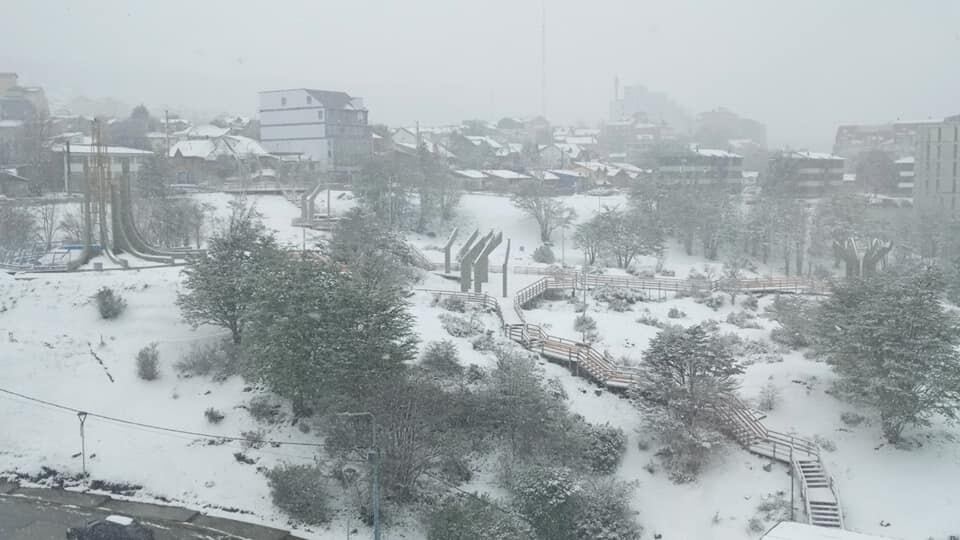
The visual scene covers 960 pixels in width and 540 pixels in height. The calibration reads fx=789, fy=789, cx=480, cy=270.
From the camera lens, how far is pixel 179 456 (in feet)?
57.2

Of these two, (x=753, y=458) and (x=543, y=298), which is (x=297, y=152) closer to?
(x=543, y=298)

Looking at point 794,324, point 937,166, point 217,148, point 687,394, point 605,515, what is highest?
point 217,148

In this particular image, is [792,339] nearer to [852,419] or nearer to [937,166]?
[852,419]

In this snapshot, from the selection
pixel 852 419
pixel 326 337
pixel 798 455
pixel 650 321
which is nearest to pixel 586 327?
pixel 650 321

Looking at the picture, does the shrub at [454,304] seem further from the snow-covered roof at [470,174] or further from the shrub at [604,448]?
the snow-covered roof at [470,174]

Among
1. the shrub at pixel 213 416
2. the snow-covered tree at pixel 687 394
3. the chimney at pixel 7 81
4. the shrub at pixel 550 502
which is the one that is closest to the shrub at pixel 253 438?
the shrub at pixel 213 416

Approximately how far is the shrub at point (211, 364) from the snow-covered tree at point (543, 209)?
22.9m

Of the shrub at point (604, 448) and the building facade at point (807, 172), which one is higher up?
the building facade at point (807, 172)

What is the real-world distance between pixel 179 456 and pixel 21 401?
15.7 feet

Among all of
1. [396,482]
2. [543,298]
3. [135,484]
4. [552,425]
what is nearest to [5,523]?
[135,484]

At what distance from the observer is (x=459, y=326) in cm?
2233

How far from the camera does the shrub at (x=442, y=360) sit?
18.9 metres

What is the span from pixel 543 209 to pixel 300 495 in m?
27.8

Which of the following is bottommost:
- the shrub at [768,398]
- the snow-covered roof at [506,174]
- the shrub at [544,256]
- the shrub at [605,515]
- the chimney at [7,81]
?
the shrub at [605,515]
